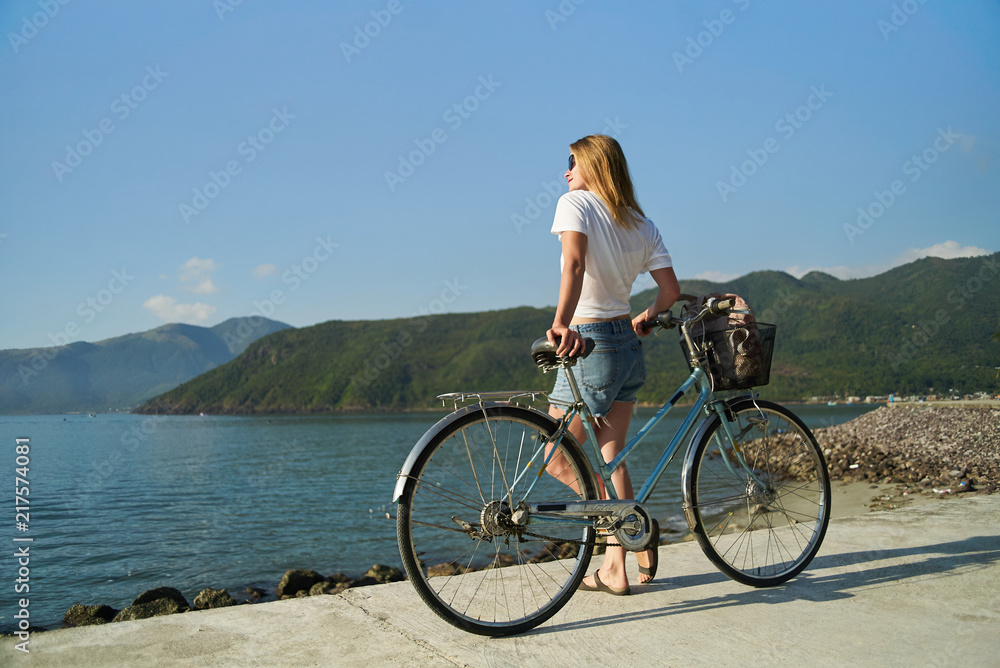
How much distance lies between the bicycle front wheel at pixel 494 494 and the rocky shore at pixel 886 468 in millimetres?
315

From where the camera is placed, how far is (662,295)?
11.0 feet

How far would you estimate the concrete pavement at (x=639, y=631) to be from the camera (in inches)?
92.2

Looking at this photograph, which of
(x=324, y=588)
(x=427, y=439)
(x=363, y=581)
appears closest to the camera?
(x=427, y=439)

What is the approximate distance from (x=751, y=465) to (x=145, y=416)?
188452mm

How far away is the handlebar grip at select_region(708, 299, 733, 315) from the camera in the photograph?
3219mm

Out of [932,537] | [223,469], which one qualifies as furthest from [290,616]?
[223,469]

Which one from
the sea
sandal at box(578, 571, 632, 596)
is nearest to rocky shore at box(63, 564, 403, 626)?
the sea

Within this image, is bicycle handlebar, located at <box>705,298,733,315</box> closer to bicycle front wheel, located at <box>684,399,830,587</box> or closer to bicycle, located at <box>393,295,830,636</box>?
bicycle, located at <box>393,295,830,636</box>

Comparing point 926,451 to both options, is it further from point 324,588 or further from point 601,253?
point 601,253

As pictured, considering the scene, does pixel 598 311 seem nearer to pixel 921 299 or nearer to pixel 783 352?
pixel 921 299

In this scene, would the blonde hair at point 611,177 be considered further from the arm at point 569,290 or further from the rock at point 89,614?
the rock at point 89,614

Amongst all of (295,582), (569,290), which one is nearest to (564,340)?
(569,290)

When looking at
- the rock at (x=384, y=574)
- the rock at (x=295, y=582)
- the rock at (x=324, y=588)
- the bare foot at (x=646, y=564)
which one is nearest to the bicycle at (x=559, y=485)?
the bare foot at (x=646, y=564)

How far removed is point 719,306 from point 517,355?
14090cm
